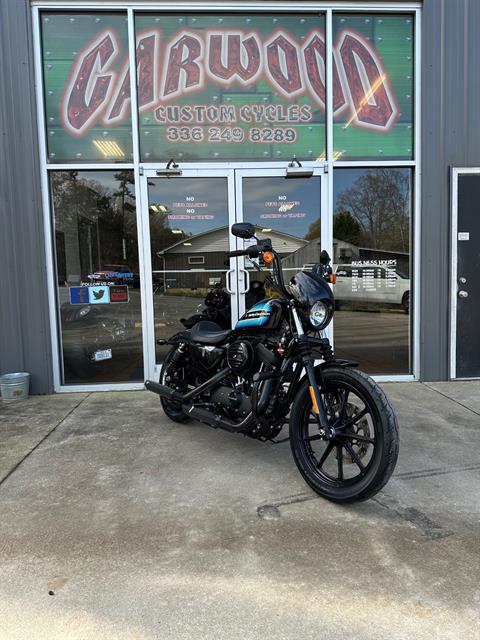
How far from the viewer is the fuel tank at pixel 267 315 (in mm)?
2832

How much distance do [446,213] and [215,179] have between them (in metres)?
2.51

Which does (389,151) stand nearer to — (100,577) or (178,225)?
(178,225)

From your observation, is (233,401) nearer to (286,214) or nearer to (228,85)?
(286,214)

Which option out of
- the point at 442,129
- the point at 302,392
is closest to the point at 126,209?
the point at 302,392

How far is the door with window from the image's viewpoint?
16.5 ft

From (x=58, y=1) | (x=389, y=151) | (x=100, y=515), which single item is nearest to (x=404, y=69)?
(x=389, y=151)

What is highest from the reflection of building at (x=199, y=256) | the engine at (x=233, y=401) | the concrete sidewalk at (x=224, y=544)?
the reflection of building at (x=199, y=256)

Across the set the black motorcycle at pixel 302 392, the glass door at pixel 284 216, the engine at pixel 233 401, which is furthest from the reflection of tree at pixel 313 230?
the engine at pixel 233 401

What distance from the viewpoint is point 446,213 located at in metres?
5.07

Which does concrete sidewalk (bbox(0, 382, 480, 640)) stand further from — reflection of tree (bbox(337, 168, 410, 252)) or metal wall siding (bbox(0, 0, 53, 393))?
reflection of tree (bbox(337, 168, 410, 252))

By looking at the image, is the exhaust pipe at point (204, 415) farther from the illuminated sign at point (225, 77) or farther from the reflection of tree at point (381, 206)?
the illuminated sign at point (225, 77)

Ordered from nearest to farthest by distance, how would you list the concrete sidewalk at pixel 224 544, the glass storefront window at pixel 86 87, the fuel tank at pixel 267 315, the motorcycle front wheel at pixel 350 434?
the concrete sidewalk at pixel 224 544
the motorcycle front wheel at pixel 350 434
the fuel tank at pixel 267 315
the glass storefront window at pixel 86 87

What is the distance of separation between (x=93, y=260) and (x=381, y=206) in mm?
3174

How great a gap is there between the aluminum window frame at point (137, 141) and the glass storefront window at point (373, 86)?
2.9 inches
